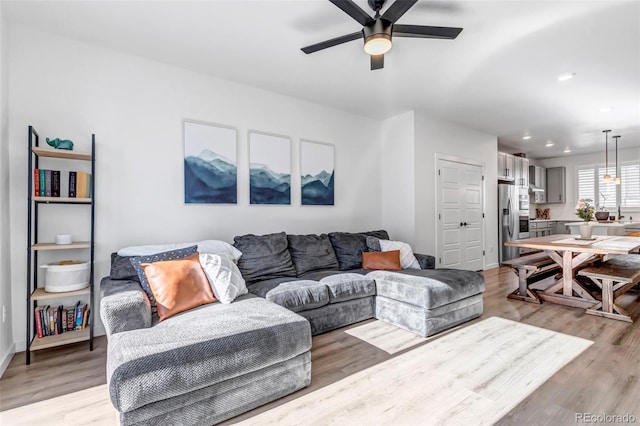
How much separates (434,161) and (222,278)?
383cm

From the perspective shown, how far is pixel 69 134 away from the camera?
8.92 feet

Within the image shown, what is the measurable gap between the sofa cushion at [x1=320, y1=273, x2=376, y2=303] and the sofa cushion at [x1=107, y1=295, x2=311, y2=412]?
855mm

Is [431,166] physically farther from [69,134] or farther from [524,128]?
[69,134]

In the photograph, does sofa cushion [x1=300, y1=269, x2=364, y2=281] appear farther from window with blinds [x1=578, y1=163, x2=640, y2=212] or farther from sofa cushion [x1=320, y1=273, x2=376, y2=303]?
window with blinds [x1=578, y1=163, x2=640, y2=212]

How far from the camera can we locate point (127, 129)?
2951mm

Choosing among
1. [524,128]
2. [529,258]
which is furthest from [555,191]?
[529,258]

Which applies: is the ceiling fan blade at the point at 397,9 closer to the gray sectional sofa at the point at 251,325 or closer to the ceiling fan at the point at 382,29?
the ceiling fan at the point at 382,29

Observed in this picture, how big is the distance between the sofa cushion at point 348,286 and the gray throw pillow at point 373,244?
72cm

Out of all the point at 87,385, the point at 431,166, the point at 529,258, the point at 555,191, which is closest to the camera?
the point at 87,385

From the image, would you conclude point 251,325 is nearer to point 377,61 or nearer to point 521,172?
point 377,61

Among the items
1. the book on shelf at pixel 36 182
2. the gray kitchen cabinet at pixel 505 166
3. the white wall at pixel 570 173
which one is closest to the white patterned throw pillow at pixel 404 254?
the book on shelf at pixel 36 182

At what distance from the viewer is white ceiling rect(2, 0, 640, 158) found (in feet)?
7.63

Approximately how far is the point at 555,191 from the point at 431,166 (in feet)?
18.2

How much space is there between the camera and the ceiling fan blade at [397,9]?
73.5 inches
